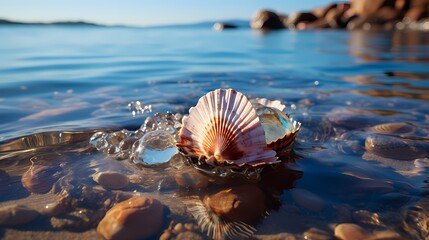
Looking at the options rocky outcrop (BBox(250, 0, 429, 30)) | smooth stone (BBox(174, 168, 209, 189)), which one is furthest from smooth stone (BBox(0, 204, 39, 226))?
rocky outcrop (BBox(250, 0, 429, 30))

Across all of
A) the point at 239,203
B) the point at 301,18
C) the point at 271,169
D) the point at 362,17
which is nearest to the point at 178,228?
the point at 239,203

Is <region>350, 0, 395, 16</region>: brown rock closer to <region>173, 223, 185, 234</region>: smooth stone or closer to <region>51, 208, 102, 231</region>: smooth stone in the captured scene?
<region>173, 223, 185, 234</region>: smooth stone

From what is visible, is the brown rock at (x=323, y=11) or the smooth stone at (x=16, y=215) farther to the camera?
the brown rock at (x=323, y=11)

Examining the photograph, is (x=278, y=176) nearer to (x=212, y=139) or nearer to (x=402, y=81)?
(x=212, y=139)

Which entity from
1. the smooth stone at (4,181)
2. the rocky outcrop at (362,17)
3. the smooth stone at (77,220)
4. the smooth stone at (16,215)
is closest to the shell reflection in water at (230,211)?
the smooth stone at (77,220)

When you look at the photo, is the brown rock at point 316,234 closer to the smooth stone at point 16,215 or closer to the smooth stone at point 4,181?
the smooth stone at point 16,215

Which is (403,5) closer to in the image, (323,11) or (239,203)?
(323,11)
